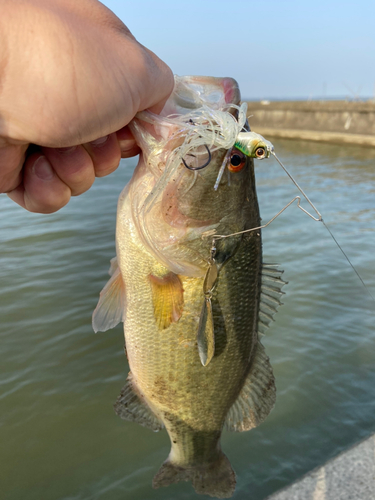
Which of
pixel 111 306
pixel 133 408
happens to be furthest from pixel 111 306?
pixel 133 408

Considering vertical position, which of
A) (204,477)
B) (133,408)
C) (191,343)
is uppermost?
(191,343)

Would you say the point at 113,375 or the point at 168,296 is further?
the point at 113,375

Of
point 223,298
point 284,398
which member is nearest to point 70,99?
point 223,298

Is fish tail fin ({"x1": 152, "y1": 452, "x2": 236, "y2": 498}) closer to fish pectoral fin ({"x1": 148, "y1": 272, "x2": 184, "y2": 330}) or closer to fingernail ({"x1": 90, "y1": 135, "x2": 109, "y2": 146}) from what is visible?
fish pectoral fin ({"x1": 148, "y1": 272, "x2": 184, "y2": 330})

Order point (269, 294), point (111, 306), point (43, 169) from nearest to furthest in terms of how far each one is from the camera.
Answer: point (43, 169)
point (111, 306)
point (269, 294)

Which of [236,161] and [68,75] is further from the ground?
[68,75]

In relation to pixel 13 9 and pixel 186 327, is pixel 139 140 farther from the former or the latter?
pixel 186 327

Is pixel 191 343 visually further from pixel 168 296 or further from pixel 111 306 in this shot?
pixel 111 306
